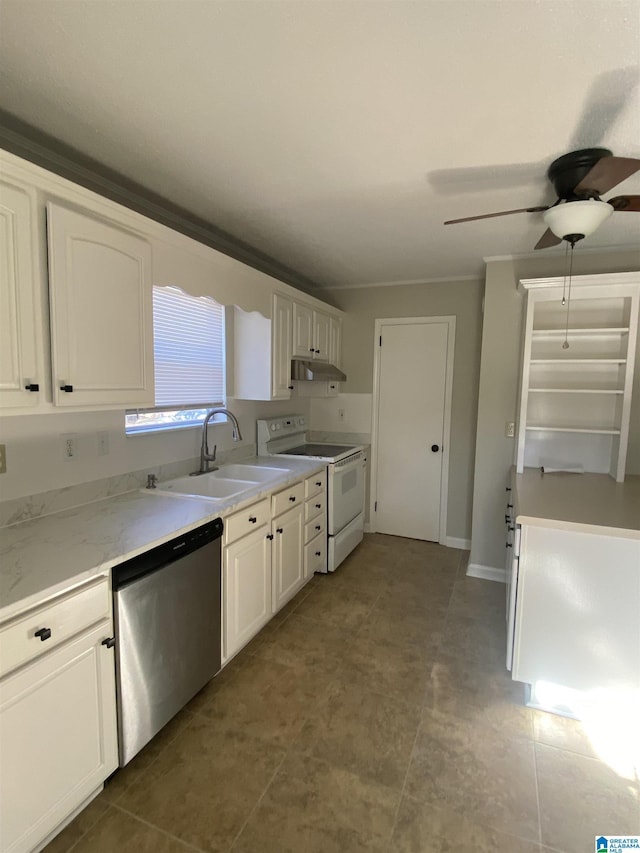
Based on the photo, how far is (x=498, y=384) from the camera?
3.35 metres

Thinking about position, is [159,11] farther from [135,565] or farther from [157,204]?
[135,565]

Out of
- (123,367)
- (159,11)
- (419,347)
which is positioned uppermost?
(159,11)

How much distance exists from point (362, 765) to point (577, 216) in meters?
2.42

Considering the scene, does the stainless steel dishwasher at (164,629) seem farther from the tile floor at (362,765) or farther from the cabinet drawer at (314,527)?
the cabinet drawer at (314,527)

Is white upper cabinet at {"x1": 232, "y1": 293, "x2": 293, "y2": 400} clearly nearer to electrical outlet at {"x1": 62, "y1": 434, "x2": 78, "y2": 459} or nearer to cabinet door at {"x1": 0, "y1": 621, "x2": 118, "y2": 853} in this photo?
electrical outlet at {"x1": 62, "y1": 434, "x2": 78, "y2": 459}

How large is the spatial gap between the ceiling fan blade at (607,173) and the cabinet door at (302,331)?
208 cm

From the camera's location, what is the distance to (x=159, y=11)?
3.70ft

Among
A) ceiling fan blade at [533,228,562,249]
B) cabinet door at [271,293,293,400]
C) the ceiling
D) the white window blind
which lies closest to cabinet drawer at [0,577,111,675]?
the white window blind

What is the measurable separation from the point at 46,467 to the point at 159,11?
1659 mm

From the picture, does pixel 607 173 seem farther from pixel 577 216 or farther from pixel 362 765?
pixel 362 765

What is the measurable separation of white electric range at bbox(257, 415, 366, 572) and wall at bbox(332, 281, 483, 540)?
81 centimetres

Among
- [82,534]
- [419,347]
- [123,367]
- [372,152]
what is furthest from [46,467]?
[419,347]

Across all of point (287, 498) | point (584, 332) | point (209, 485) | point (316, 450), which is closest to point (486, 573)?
point (316, 450)

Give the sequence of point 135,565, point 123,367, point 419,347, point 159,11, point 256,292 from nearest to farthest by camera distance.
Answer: point 159,11 < point 135,565 < point 123,367 < point 256,292 < point 419,347
